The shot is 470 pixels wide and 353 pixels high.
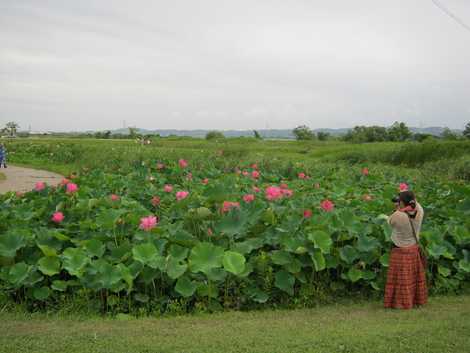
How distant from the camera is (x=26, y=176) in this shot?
16.5 m

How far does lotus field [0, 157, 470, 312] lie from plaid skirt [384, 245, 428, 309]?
1.02ft

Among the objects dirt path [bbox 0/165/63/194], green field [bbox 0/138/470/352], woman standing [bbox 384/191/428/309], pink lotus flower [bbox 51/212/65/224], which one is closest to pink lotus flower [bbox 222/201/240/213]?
green field [bbox 0/138/470/352]

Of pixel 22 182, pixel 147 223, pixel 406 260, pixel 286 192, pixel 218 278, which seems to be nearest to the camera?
pixel 218 278

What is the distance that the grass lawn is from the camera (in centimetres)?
359

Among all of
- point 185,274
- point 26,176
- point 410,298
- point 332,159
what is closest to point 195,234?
point 185,274

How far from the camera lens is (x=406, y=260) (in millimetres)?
Result: 4551

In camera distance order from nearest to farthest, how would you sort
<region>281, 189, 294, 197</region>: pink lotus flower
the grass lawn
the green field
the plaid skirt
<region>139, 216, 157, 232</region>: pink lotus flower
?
1. the grass lawn
2. the green field
3. the plaid skirt
4. <region>139, 216, 157, 232</region>: pink lotus flower
5. <region>281, 189, 294, 197</region>: pink lotus flower

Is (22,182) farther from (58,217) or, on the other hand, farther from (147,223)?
(147,223)

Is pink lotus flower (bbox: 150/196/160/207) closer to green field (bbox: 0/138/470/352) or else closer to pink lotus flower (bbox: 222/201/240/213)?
green field (bbox: 0/138/470/352)

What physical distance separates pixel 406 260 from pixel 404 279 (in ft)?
0.57

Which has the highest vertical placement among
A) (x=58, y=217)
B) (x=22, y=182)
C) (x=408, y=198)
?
(x=408, y=198)

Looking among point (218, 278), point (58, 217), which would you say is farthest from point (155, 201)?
point (218, 278)

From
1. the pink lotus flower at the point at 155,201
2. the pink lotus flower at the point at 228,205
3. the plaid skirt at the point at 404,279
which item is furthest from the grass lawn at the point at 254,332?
the pink lotus flower at the point at 155,201

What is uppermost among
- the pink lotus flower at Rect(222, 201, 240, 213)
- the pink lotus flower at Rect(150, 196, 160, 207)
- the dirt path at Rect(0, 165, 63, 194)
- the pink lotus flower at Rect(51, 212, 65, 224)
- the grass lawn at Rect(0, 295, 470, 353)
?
the pink lotus flower at Rect(222, 201, 240, 213)
